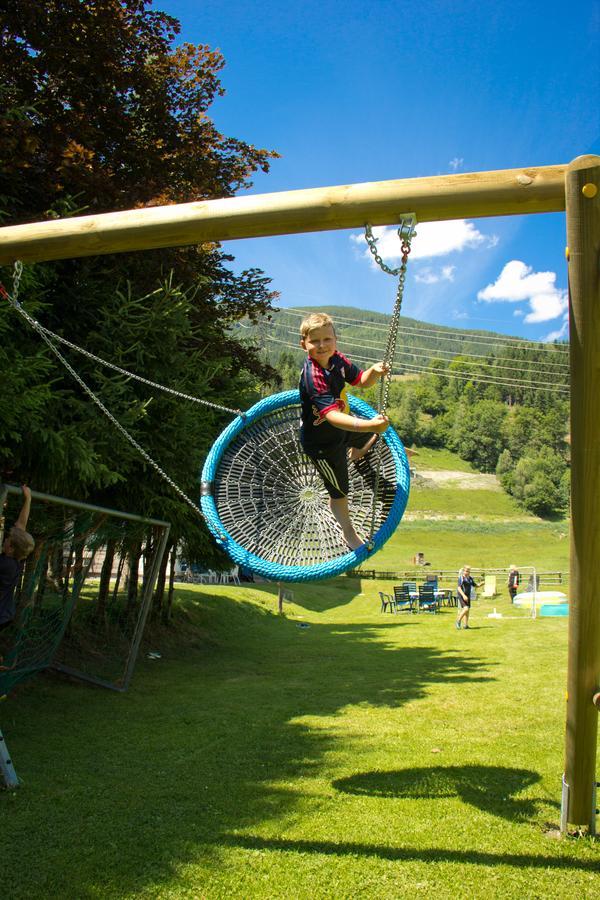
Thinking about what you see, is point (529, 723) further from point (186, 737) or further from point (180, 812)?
point (180, 812)

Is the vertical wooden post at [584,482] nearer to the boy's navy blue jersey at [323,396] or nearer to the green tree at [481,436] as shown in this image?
the boy's navy blue jersey at [323,396]

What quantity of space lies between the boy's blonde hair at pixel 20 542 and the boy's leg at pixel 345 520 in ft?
7.75

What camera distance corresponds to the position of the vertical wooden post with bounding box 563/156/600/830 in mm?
3664

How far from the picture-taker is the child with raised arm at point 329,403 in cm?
452

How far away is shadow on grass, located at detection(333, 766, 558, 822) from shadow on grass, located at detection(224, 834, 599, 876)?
667mm

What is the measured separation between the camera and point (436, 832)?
15.6ft

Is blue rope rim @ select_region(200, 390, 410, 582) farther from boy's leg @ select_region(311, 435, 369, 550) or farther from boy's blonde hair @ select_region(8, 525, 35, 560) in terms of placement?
boy's blonde hair @ select_region(8, 525, 35, 560)

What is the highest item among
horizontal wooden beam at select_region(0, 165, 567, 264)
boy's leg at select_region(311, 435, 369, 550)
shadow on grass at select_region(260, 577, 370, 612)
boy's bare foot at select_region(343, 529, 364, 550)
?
horizontal wooden beam at select_region(0, 165, 567, 264)

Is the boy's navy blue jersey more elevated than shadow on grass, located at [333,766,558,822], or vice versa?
the boy's navy blue jersey

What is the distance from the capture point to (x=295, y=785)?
5793mm

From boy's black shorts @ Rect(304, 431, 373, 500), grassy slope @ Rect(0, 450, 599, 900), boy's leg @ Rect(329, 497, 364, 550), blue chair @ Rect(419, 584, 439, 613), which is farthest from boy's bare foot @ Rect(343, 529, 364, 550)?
blue chair @ Rect(419, 584, 439, 613)

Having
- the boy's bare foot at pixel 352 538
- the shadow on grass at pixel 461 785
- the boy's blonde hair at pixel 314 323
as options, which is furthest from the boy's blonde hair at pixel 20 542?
the shadow on grass at pixel 461 785

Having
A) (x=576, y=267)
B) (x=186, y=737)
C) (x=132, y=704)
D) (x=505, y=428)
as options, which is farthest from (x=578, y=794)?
(x=505, y=428)

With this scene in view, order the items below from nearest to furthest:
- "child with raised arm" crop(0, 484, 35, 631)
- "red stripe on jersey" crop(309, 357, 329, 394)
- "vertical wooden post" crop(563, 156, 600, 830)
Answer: "vertical wooden post" crop(563, 156, 600, 830)
"red stripe on jersey" crop(309, 357, 329, 394)
"child with raised arm" crop(0, 484, 35, 631)
